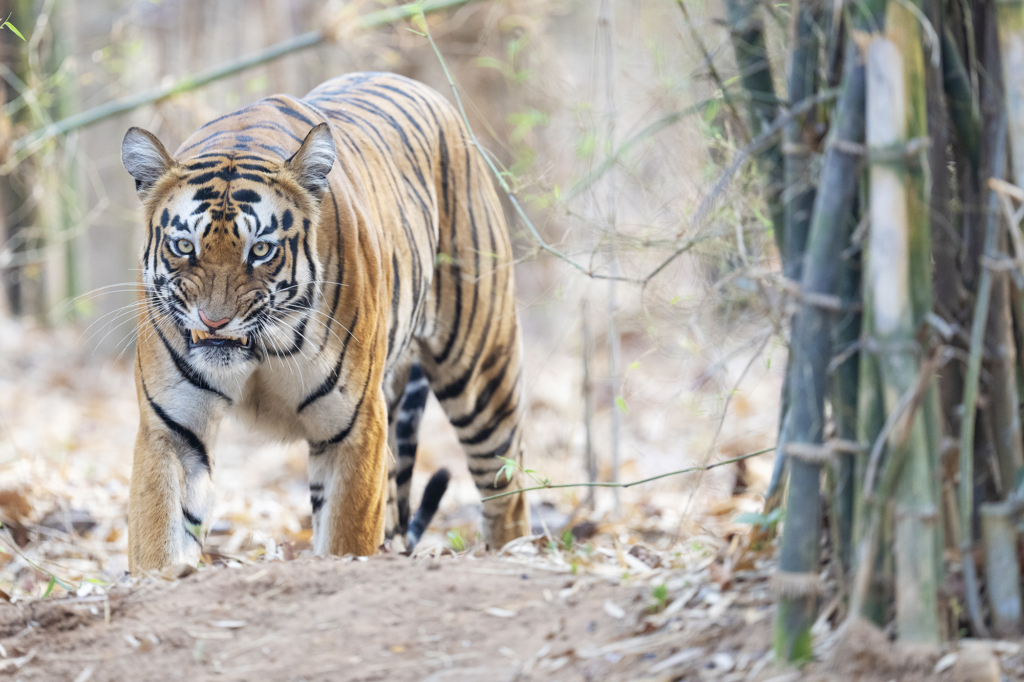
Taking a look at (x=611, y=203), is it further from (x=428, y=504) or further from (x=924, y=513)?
(x=924, y=513)

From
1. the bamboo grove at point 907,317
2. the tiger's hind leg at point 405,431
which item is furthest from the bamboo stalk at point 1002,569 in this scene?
the tiger's hind leg at point 405,431

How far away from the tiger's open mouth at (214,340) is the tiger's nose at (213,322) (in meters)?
0.04

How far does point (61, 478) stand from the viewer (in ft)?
17.3

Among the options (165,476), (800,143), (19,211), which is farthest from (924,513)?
(19,211)

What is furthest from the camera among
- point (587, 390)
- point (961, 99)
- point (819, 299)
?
point (587, 390)

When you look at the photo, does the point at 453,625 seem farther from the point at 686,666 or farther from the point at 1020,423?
the point at 1020,423

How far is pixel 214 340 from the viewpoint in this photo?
2.70 metres

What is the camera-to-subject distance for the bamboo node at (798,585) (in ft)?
5.35

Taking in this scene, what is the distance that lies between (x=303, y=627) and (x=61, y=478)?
3867mm

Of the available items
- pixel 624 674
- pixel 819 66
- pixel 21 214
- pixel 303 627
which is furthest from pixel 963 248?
pixel 21 214

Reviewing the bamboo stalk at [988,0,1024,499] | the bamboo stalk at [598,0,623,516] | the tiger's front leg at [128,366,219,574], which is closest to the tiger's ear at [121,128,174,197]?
the tiger's front leg at [128,366,219,574]

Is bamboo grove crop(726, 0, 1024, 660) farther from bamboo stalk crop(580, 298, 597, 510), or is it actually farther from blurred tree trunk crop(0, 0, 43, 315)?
blurred tree trunk crop(0, 0, 43, 315)

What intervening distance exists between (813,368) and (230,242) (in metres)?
1.71

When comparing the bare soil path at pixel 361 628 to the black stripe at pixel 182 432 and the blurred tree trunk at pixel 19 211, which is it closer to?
the black stripe at pixel 182 432
